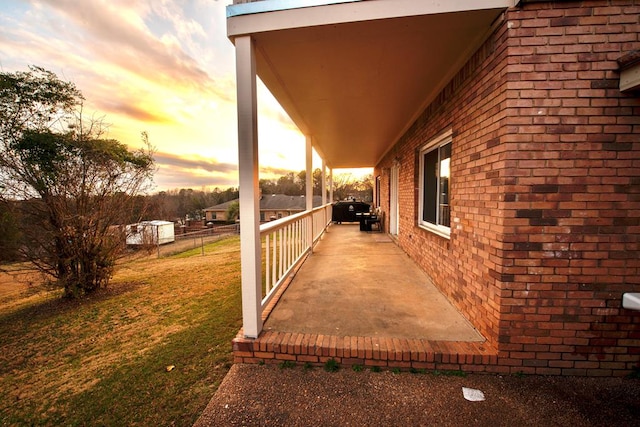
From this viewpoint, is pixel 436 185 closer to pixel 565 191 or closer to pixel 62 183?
pixel 565 191

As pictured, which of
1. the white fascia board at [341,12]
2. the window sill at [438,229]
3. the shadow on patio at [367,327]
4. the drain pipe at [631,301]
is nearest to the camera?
the drain pipe at [631,301]

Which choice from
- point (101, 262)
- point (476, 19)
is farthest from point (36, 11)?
point (476, 19)

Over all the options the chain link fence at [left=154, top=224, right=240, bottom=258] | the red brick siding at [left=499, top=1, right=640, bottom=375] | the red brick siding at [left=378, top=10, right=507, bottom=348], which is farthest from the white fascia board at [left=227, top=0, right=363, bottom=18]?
the chain link fence at [left=154, top=224, right=240, bottom=258]

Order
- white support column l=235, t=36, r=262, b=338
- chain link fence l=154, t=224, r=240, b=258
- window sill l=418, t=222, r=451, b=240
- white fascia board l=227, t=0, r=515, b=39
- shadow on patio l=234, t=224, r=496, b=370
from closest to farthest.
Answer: white fascia board l=227, t=0, r=515, b=39 → shadow on patio l=234, t=224, r=496, b=370 → white support column l=235, t=36, r=262, b=338 → window sill l=418, t=222, r=451, b=240 → chain link fence l=154, t=224, r=240, b=258

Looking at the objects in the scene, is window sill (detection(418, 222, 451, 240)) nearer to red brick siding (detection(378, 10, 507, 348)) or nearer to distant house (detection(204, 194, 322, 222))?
red brick siding (detection(378, 10, 507, 348))

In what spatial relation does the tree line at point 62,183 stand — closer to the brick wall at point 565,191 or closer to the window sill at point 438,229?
the window sill at point 438,229

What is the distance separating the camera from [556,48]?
1.67 metres

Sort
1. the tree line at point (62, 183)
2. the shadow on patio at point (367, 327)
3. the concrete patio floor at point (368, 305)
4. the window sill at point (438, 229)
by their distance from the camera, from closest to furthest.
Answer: the shadow on patio at point (367, 327), the concrete patio floor at point (368, 305), the window sill at point (438, 229), the tree line at point (62, 183)

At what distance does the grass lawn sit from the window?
10.0 feet

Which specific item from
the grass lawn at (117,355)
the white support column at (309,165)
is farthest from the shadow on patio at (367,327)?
the white support column at (309,165)

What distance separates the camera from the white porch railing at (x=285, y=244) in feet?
8.60

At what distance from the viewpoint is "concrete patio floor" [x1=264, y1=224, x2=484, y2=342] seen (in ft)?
7.02

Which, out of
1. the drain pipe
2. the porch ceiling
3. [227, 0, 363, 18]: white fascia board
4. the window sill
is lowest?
the drain pipe

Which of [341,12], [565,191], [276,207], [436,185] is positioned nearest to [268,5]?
[341,12]
